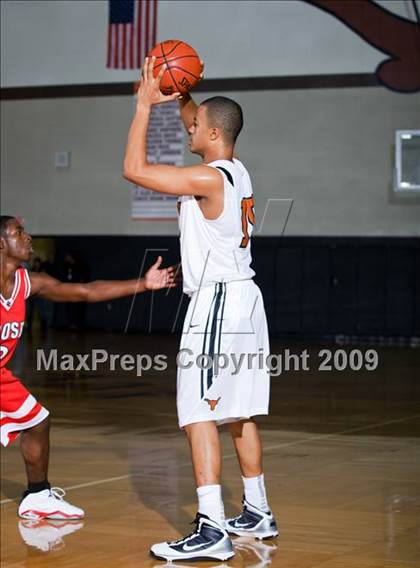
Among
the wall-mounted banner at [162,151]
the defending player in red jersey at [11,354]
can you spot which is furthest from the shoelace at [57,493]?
the wall-mounted banner at [162,151]

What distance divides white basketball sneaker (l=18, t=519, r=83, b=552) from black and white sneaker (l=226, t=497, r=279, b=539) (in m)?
0.82

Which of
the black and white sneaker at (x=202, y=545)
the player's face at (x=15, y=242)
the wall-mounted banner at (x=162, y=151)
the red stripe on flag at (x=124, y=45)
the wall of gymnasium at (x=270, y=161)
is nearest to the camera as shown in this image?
the black and white sneaker at (x=202, y=545)

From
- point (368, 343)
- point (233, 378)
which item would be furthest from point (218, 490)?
point (368, 343)

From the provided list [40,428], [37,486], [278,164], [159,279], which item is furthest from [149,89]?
Result: [278,164]

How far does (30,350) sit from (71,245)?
618cm

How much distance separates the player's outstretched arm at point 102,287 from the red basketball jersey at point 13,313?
6cm

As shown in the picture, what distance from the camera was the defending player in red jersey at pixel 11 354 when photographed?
6027 millimetres

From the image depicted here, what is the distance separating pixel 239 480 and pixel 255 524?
1685mm

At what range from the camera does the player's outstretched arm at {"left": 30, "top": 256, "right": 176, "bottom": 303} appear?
5.57 metres

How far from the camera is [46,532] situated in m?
5.83

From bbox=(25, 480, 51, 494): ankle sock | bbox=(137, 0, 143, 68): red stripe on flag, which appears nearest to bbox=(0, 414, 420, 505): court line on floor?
bbox=(25, 480, 51, 494): ankle sock

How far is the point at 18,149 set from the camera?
2580cm

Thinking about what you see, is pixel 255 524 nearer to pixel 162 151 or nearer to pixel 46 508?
pixel 46 508

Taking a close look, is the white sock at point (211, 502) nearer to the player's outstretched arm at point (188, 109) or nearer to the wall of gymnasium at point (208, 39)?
the player's outstretched arm at point (188, 109)
